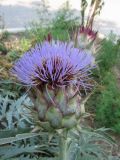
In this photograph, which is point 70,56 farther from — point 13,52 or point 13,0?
point 13,0

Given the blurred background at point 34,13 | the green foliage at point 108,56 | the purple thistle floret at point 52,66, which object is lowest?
the green foliage at point 108,56

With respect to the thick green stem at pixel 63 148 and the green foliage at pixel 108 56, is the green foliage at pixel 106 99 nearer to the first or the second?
the green foliage at pixel 108 56

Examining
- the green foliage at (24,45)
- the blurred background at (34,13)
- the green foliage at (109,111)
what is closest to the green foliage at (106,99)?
the green foliage at (109,111)

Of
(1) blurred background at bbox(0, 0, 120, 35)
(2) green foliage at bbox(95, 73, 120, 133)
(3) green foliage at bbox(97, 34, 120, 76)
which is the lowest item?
(2) green foliage at bbox(95, 73, 120, 133)

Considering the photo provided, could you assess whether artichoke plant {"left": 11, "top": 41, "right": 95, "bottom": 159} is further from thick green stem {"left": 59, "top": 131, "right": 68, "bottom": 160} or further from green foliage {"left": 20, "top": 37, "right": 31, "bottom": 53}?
green foliage {"left": 20, "top": 37, "right": 31, "bottom": 53}

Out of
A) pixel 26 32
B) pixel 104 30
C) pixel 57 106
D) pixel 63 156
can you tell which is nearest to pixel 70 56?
pixel 57 106

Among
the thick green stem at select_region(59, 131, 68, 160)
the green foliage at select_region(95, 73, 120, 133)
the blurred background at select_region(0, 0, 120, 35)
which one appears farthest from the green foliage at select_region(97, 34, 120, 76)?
the thick green stem at select_region(59, 131, 68, 160)

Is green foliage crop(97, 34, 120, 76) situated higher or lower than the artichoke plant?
lower

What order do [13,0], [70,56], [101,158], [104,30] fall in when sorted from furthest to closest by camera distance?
1. [13,0]
2. [104,30]
3. [101,158]
4. [70,56]
